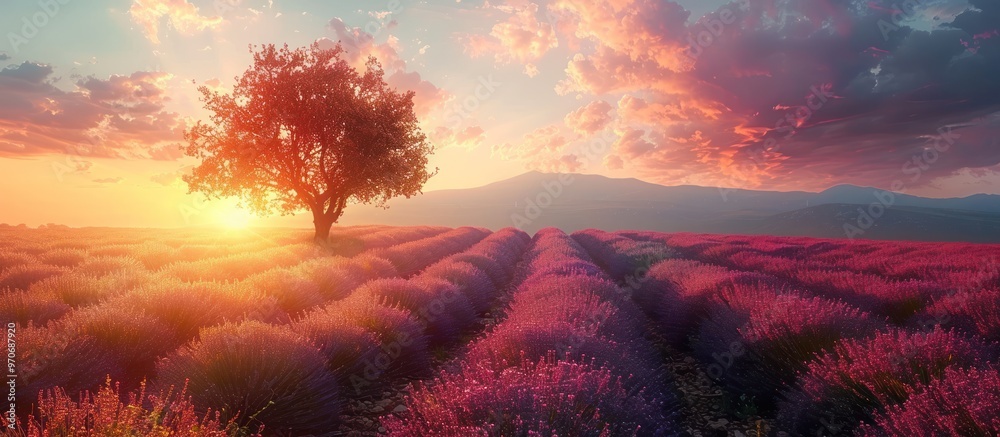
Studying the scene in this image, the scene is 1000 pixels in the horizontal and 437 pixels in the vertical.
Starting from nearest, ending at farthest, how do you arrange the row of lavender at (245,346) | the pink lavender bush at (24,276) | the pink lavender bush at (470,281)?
the row of lavender at (245,346) < the pink lavender bush at (24,276) < the pink lavender bush at (470,281)

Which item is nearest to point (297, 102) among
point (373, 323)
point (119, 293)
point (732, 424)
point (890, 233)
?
point (119, 293)

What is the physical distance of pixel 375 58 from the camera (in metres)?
17.3

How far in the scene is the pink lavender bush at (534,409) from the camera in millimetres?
2283

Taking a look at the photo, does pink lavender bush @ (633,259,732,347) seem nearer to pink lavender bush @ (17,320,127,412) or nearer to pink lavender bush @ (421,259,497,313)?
pink lavender bush @ (421,259,497,313)

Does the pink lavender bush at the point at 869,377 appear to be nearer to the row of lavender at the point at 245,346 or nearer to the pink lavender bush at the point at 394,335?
the pink lavender bush at the point at 394,335

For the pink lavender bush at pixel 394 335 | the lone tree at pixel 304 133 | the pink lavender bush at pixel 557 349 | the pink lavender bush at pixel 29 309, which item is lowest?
the pink lavender bush at pixel 394 335

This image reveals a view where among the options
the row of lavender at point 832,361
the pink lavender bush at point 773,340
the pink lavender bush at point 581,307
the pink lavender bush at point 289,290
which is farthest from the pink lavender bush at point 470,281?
the pink lavender bush at point 773,340

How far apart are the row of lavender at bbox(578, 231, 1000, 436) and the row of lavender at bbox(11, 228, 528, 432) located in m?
3.52

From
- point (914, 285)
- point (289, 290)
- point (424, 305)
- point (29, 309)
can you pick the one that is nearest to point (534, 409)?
point (424, 305)

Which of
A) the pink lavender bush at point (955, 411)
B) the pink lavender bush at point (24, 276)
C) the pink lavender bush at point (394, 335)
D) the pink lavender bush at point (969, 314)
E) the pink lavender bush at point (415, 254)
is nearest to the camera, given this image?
the pink lavender bush at point (955, 411)

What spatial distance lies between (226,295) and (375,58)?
44.3ft

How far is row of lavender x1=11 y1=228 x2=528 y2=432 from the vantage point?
357 cm

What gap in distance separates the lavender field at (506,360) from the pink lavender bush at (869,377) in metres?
0.01

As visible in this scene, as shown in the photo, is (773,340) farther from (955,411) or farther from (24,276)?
(24,276)
